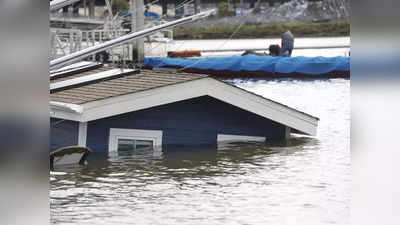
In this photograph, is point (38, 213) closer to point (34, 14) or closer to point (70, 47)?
point (34, 14)

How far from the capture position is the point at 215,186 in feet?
41.2

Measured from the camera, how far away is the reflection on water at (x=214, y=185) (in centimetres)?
1028

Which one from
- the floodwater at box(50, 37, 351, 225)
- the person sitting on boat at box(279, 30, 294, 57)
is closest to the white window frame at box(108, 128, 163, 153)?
the floodwater at box(50, 37, 351, 225)

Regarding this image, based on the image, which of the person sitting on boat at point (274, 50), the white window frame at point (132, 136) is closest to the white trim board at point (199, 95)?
the white window frame at point (132, 136)

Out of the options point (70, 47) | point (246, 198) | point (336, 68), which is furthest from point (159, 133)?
point (336, 68)

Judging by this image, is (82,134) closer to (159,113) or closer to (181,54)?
(159,113)

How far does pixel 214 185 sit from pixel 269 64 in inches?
1065

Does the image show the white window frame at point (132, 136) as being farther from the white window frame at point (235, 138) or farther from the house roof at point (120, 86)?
the white window frame at point (235, 138)

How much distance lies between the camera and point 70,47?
1080 inches

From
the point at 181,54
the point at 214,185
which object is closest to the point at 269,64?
the point at 181,54

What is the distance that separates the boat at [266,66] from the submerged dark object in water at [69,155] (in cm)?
2287

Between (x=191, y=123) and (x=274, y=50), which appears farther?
(x=274, y=50)

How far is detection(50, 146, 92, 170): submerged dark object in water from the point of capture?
14328 millimetres

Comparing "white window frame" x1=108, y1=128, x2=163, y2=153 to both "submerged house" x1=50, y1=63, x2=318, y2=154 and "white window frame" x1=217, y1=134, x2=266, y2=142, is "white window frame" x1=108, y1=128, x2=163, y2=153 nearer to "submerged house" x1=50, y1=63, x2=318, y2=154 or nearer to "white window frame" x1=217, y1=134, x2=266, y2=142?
"submerged house" x1=50, y1=63, x2=318, y2=154
